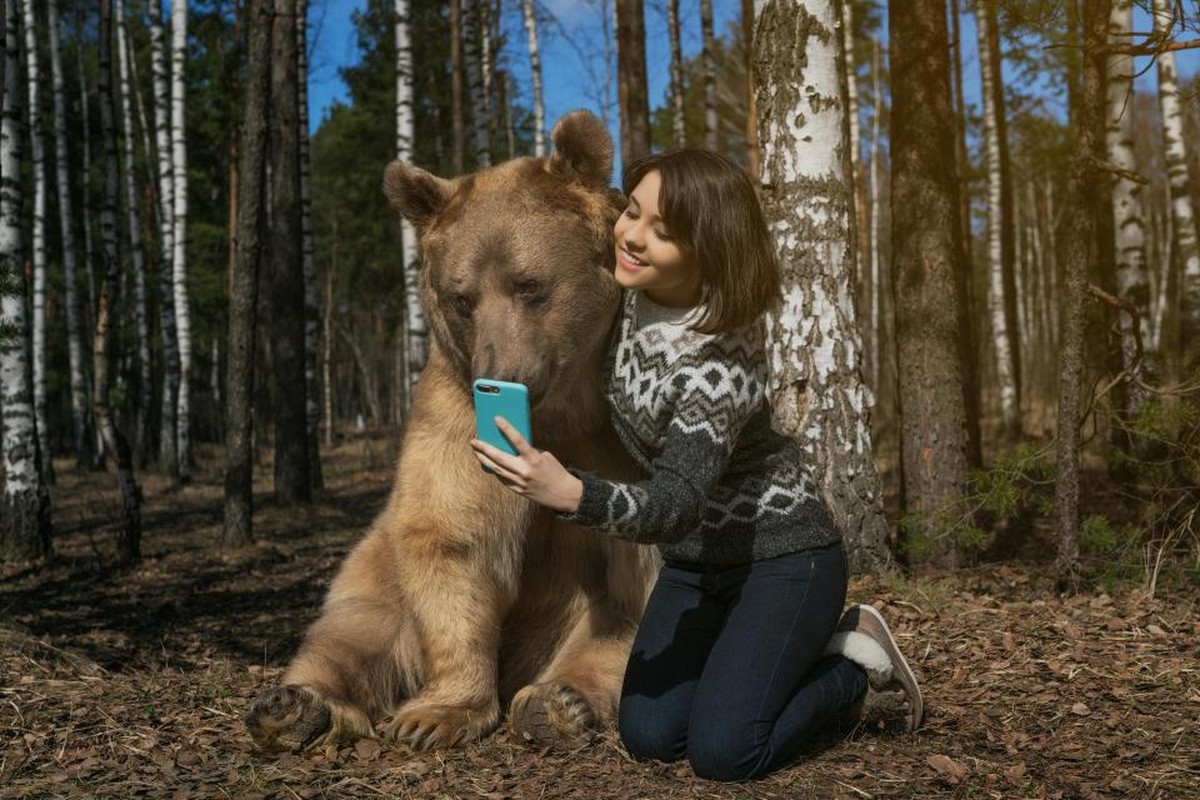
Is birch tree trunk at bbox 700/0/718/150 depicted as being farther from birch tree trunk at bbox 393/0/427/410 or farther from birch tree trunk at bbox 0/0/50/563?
birch tree trunk at bbox 0/0/50/563

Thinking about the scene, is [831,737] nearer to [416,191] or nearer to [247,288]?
[416,191]

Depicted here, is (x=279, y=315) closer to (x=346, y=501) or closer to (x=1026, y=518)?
(x=346, y=501)

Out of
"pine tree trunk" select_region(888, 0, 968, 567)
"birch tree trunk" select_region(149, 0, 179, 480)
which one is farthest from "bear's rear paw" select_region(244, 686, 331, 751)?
"birch tree trunk" select_region(149, 0, 179, 480)

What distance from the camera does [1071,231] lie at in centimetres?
445

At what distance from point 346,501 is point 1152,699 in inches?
430

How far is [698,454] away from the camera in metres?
2.55

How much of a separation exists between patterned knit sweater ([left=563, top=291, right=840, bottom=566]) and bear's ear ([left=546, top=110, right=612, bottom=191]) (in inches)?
17.3

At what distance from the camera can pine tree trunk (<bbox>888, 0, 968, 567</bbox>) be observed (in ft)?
17.4

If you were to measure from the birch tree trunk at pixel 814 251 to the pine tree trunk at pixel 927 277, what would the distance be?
0.75m

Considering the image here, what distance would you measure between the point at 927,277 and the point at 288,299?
780 centimetres

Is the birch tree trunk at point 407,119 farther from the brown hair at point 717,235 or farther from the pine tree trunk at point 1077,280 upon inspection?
the brown hair at point 717,235

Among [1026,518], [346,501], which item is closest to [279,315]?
[346,501]

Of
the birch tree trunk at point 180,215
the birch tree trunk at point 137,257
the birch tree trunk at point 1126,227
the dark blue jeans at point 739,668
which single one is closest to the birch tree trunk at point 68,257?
the birch tree trunk at point 137,257

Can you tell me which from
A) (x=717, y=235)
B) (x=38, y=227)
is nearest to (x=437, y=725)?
(x=717, y=235)
